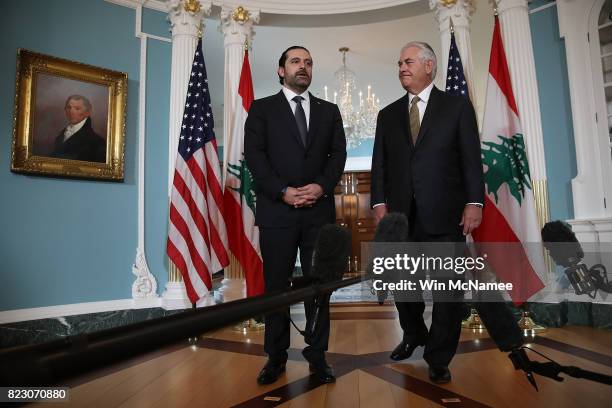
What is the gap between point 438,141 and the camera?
1919mm

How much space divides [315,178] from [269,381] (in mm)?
973

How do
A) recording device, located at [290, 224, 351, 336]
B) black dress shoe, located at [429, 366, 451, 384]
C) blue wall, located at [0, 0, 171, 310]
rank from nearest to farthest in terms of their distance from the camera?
recording device, located at [290, 224, 351, 336] → black dress shoe, located at [429, 366, 451, 384] → blue wall, located at [0, 0, 171, 310]

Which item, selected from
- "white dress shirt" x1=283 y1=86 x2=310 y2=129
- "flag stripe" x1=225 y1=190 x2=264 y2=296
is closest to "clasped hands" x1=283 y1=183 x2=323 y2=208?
"white dress shirt" x1=283 y1=86 x2=310 y2=129

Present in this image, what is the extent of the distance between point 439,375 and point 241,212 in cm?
196

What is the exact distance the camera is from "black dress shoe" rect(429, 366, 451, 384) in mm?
1802

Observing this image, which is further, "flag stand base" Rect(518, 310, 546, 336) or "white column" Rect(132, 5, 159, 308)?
"white column" Rect(132, 5, 159, 308)

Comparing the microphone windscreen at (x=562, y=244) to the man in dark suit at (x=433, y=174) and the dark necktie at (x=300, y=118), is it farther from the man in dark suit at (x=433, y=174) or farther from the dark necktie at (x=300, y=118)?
the dark necktie at (x=300, y=118)

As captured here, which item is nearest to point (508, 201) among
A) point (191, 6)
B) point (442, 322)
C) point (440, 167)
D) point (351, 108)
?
point (440, 167)

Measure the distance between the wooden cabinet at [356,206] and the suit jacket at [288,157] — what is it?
7533 mm

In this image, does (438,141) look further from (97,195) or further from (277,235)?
(97,195)

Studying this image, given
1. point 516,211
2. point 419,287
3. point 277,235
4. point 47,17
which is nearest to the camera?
point 419,287

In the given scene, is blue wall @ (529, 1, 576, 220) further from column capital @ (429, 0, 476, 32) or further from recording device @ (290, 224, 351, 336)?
recording device @ (290, 224, 351, 336)

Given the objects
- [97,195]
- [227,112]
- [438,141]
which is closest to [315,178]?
[438,141]

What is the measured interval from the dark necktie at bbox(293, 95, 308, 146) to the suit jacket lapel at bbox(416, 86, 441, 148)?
557 millimetres
